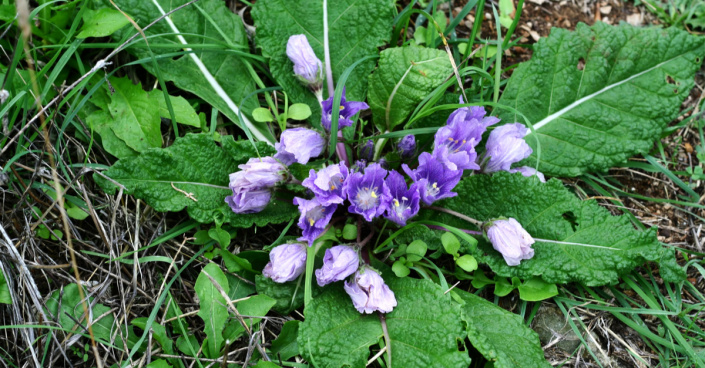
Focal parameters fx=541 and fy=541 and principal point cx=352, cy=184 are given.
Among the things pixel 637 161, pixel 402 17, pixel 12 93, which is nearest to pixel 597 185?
pixel 637 161

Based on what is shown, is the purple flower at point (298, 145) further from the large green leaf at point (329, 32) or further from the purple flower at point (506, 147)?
the purple flower at point (506, 147)

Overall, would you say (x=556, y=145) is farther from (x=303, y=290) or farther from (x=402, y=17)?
(x=303, y=290)

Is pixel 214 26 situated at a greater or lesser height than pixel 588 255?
greater

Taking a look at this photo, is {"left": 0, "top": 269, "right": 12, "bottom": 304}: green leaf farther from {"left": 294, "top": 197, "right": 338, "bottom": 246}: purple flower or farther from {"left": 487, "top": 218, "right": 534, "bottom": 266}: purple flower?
{"left": 487, "top": 218, "right": 534, "bottom": 266}: purple flower

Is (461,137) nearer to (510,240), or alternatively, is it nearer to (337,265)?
(510,240)

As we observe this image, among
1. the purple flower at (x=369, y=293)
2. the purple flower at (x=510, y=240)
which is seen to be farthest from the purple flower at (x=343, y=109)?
the purple flower at (x=510, y=240)

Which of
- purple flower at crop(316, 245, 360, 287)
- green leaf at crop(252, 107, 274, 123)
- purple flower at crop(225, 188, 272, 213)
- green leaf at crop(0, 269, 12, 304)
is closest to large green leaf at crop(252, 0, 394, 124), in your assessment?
green leaf at crop(252, 107, 274, 123)
